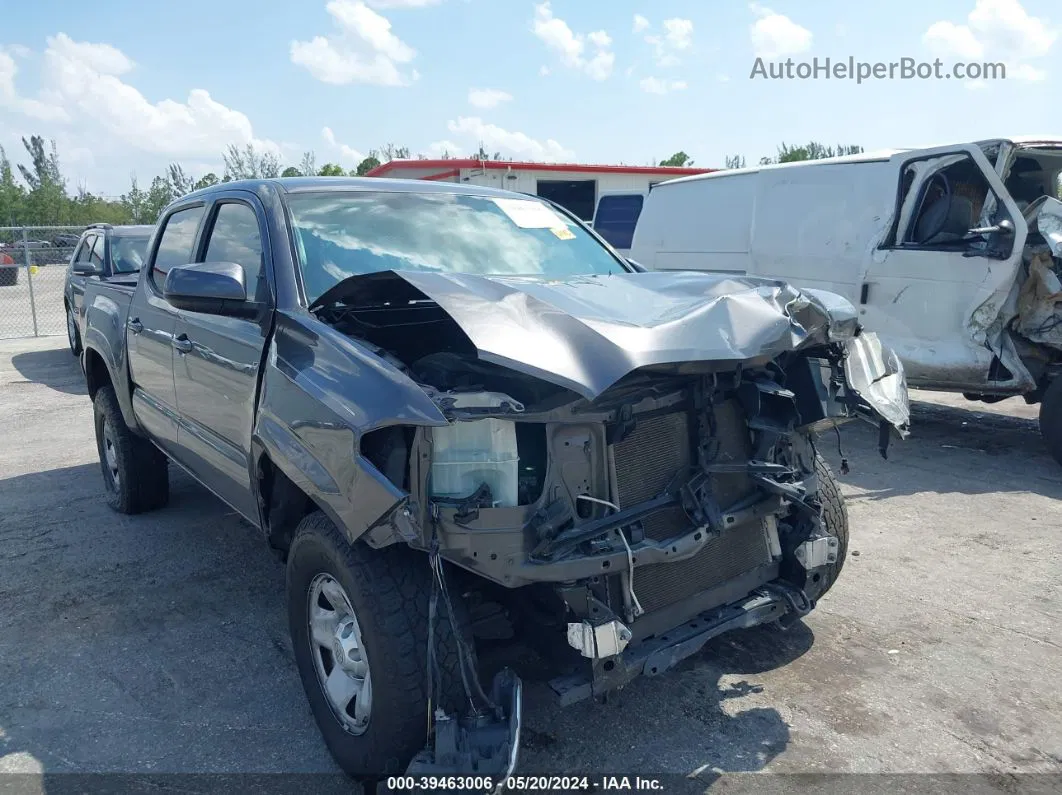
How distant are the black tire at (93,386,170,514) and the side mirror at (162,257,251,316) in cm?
246

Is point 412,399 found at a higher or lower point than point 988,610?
higher

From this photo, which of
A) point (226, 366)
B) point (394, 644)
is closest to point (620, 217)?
point (226, 366)

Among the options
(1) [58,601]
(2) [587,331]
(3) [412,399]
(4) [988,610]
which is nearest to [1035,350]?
(4) [988,610]

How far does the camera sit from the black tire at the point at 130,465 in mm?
5359

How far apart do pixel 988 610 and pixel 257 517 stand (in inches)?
133

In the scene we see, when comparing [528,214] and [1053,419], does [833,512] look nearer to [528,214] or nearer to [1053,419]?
[528,214]

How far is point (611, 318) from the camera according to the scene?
265cm

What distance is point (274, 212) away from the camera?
3.53 m

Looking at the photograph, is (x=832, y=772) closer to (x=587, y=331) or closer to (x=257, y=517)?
(x=587, y=331)

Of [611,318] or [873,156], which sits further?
[873,156]

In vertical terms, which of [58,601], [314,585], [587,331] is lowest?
[58,601]

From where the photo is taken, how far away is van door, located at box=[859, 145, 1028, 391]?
6.46 metres

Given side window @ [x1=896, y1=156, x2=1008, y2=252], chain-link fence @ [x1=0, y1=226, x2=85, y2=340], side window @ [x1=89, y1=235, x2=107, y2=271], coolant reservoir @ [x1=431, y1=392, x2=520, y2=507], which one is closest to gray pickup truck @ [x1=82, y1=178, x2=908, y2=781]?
coolant reservoir @ [x1=431, y1=392, x2=520, y2=507]

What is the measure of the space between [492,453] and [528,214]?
2.13 m
